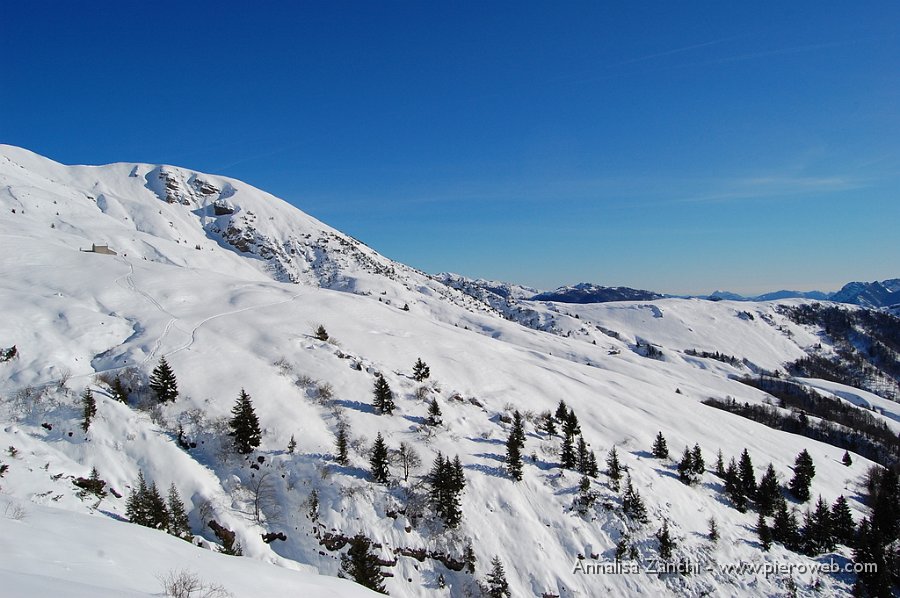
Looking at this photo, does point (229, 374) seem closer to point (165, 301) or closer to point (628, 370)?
point (165, 301)

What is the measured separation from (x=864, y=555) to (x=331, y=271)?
155m

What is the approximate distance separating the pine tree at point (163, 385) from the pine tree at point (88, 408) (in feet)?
11.9

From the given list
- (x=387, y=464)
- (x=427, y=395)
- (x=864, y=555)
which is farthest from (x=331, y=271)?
(x=864, y=555)

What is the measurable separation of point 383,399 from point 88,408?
20795 millimetres

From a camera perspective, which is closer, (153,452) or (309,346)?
(153,452)

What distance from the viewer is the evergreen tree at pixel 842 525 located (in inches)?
1542

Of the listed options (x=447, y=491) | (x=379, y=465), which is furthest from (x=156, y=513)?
(x=447, y=491)

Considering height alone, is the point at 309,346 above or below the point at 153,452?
above

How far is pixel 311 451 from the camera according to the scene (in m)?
31.5

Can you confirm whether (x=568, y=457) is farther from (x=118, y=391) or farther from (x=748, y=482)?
(x=118, y=391)

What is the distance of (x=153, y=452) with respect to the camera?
2756cm

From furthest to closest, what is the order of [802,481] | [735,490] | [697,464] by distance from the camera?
1. [802,481]
2. [697,464]
3. [735,490]

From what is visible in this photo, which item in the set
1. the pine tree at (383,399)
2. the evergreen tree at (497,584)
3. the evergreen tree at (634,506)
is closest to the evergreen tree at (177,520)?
the pine tree at (383,399)

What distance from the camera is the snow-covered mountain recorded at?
73.9ft
